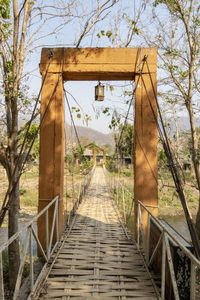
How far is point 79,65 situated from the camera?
375cm

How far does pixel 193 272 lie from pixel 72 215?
4.07 meters

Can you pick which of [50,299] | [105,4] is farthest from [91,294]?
[105,4]

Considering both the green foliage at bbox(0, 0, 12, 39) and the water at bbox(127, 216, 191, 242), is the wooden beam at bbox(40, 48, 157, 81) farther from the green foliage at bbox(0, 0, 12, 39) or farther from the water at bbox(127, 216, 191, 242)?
the water at bbox(127, 216, 191, 242)

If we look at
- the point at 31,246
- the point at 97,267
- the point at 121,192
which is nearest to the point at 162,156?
the point at 121,192

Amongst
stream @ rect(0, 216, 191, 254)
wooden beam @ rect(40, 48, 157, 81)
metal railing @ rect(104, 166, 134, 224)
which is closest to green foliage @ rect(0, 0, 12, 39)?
wooden beam @ rect(40, 48, 157, 81)

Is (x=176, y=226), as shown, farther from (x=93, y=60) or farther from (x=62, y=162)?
(x=93, y=60)

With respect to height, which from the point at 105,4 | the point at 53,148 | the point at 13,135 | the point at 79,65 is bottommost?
the point at 53,148

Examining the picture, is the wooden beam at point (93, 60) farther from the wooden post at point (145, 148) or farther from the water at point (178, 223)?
the water at point (178, 223)

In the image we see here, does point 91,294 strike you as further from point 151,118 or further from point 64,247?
point 151,118

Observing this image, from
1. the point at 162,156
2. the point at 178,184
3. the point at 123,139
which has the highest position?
the point at 123,139

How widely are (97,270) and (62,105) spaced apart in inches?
95.0

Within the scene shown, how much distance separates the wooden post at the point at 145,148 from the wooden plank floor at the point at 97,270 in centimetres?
75

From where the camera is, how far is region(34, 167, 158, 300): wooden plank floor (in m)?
2.16

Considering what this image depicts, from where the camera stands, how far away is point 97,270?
8.53ft
